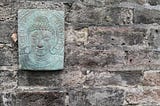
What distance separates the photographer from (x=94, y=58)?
8.30ft

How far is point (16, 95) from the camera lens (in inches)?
96.8

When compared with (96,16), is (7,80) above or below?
below

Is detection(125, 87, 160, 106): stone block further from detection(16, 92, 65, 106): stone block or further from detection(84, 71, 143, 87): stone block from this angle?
detection(16, 92, 65, 106): stone block

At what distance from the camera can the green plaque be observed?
240cm

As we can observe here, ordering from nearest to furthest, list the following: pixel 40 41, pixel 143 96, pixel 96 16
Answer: pixel 40 41 < pixel 96 16 < pixel 143 96

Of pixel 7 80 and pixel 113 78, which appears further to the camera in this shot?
pixel 113 78

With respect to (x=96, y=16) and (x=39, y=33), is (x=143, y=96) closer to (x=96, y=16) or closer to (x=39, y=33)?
(x=96, y=16)

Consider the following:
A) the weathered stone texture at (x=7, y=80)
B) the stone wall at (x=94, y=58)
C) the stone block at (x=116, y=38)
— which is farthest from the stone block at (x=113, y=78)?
the weathered stone texture at (x=7, y=80)

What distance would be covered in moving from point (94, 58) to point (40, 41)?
447 mm

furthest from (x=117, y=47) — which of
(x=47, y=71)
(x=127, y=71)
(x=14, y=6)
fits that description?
(x=14, y=6)

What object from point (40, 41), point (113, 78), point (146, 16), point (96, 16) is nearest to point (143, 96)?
point (113, 78)

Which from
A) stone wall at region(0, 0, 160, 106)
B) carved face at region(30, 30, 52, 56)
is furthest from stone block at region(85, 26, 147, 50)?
carved face at region(30, 30, 52, 56)

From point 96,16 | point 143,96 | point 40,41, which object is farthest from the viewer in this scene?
point 143,96

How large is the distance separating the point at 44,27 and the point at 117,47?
0.60 metres
